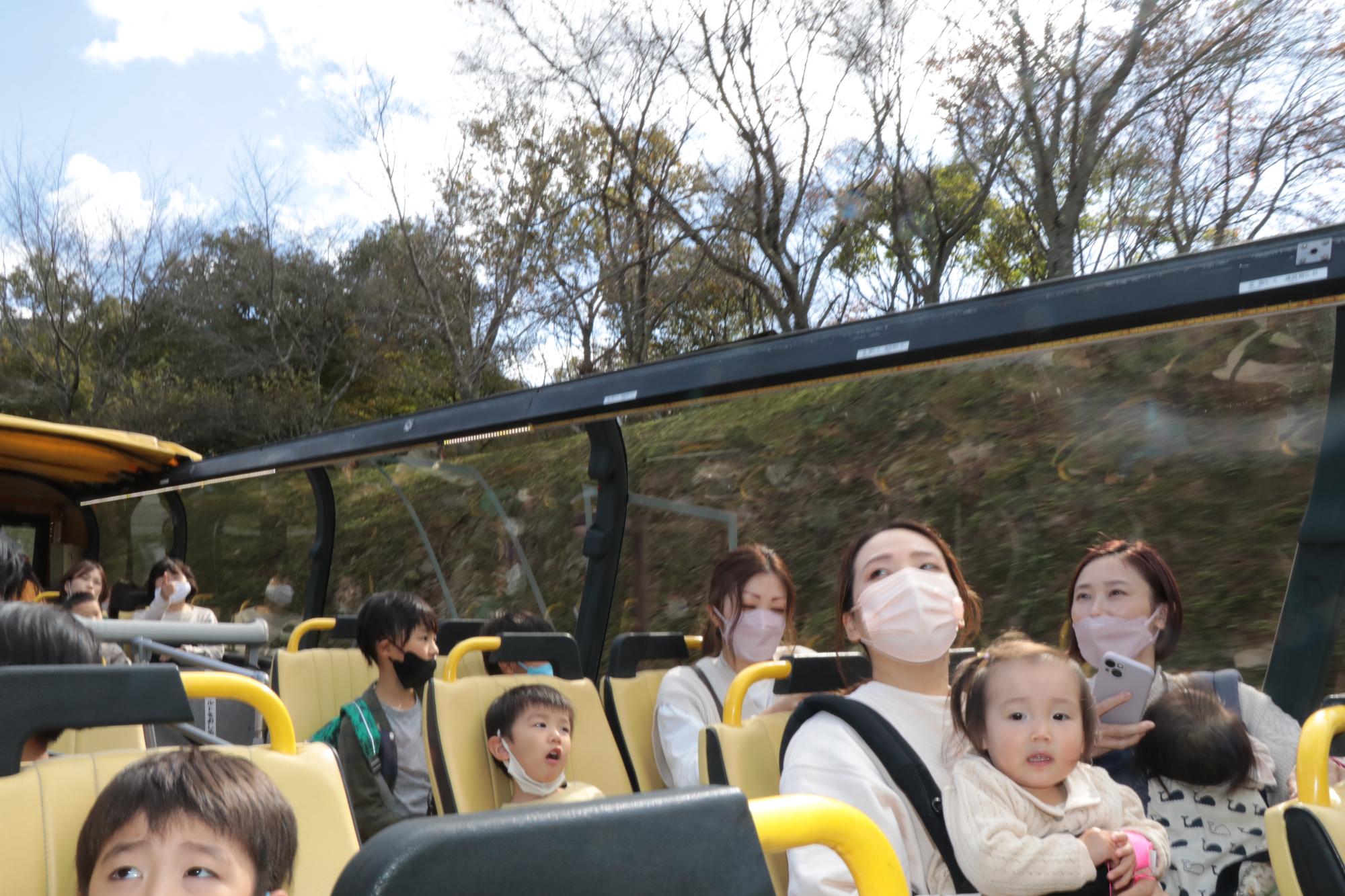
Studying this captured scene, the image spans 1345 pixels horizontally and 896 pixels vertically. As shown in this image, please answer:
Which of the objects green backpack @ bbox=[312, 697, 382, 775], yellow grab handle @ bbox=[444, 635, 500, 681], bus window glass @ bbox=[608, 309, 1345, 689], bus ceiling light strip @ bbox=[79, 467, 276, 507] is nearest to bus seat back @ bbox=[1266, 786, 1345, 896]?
bus window glass @ bbox=[608, 309, 1345, 689]

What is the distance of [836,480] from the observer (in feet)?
14.8

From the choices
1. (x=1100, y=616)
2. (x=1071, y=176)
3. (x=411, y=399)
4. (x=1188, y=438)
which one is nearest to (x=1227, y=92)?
(x=1071, y=176)

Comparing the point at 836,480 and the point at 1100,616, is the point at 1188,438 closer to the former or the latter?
the point at 1100,616

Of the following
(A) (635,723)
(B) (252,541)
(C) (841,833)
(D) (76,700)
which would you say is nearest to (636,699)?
(A) (635,723)

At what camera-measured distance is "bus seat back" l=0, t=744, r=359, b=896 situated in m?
1.80

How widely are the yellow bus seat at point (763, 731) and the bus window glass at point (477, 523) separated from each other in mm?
2254

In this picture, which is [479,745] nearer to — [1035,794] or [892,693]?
[892,693]

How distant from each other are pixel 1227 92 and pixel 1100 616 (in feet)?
24.2

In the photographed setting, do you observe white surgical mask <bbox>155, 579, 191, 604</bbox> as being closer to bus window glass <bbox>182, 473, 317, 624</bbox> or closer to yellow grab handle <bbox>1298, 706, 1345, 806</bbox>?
bus window glass <bbox>182, 473, 317, 624</bbox>

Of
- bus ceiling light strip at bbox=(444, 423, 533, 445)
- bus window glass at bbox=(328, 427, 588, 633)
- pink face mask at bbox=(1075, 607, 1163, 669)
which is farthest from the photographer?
bus window glass at bbox=(328, 427, 588, 633)

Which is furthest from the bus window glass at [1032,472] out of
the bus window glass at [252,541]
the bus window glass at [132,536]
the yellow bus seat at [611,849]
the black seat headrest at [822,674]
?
the bus window glass at [132,536]

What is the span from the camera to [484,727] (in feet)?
11.8

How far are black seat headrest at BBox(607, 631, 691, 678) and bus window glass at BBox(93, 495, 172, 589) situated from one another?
601cm

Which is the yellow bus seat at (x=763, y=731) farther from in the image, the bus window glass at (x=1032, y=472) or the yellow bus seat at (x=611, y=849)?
the yellow bus seat at (x=611, y=849)
